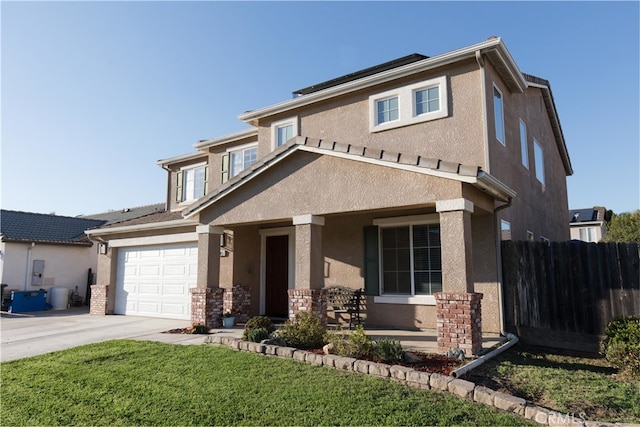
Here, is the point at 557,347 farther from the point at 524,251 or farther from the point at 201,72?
the point at 201,72

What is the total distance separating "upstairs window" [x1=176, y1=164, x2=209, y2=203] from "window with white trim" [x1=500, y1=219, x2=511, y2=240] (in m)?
11.2

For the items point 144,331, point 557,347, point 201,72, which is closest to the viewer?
point 557,347

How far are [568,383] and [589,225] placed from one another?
34870mm

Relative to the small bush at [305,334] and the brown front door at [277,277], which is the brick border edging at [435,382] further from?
the brown front door at [277,277]

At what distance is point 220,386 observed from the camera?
5688 millimetres

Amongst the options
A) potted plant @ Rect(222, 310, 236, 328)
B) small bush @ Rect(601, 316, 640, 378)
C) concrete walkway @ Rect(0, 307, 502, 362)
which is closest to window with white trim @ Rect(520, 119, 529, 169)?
concrete walkway @ Rect(0, 307, 502, 362)

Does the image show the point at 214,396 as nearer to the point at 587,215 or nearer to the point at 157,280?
the point at 157,280

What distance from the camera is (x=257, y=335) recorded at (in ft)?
26.7

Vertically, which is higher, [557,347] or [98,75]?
[98,75]

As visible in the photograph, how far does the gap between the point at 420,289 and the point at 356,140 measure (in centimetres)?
435

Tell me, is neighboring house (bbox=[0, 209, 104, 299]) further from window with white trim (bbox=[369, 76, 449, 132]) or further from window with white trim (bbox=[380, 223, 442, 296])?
window with white trim (bbox=[369, 76, 449, 132])

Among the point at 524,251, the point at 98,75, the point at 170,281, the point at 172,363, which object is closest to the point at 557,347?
the point at 524,251

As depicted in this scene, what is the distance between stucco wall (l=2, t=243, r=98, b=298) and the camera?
61.5 ft

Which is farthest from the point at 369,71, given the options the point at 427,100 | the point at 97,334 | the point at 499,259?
the point at 97,334
